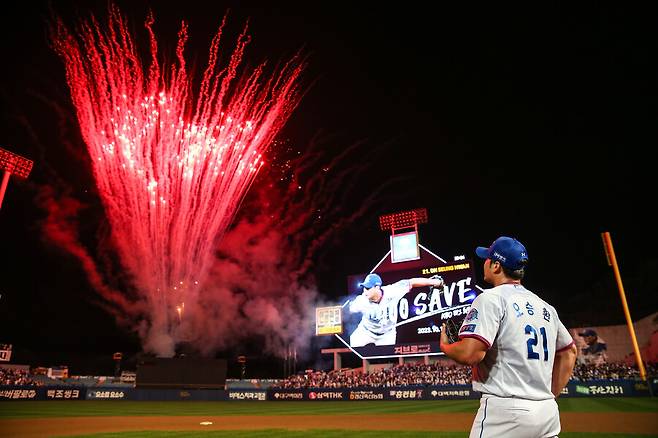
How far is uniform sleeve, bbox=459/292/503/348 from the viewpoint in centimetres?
277

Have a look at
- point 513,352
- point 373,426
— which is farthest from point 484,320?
point 373,426

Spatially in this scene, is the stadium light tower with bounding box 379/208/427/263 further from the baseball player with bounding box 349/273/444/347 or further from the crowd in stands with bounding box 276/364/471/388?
the crowd in stands with bounding box 276/364/471/388

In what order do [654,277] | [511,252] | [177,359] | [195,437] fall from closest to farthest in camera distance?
[511,252]
[195,437]
[177,359]
[654,277]

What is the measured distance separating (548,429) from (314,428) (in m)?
12.5

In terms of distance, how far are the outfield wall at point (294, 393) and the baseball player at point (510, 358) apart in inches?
1155

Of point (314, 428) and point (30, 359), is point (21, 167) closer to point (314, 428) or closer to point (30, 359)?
point (314, 428)

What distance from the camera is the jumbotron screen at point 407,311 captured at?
137 feet

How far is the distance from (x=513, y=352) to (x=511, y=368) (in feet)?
0.33

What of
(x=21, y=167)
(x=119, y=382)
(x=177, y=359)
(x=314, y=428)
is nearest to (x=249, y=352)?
(x=119, y=382)

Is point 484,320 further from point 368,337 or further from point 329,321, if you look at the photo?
point 329,321

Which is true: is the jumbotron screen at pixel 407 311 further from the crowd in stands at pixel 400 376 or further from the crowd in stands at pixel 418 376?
the crowd in stands at pixel 400 376

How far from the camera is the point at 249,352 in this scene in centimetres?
7094

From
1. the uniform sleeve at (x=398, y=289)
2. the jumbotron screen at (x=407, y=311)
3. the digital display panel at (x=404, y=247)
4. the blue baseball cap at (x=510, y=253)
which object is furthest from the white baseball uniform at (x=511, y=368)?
the digital display panel at (x=404, y=247)

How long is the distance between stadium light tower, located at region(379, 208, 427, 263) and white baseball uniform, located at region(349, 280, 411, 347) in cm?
296
